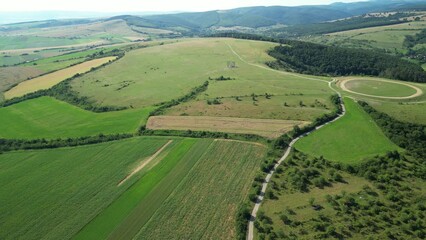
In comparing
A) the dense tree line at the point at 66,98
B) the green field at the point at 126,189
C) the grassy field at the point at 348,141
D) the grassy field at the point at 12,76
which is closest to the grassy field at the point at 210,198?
the green field at the point at 126,189

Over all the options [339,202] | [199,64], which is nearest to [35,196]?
[339,202]

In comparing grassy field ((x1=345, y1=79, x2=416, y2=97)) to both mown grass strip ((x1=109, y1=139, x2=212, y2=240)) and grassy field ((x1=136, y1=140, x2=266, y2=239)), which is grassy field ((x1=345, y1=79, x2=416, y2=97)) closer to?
grassy field ((x1=136, y1=140, x2=266, y2=239))

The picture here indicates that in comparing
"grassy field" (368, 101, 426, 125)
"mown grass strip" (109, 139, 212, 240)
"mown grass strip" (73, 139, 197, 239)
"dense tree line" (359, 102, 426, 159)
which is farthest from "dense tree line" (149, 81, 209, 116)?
"dense tree line" (359, 102, 426, 159)

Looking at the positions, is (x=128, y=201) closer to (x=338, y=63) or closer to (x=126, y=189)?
(x=126, y=189)

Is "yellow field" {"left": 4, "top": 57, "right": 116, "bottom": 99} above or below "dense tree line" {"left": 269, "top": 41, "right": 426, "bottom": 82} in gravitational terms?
below

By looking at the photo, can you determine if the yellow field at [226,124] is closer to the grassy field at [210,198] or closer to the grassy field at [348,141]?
the grassy field at [348,141]

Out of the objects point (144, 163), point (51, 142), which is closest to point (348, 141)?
point (144, 163)
